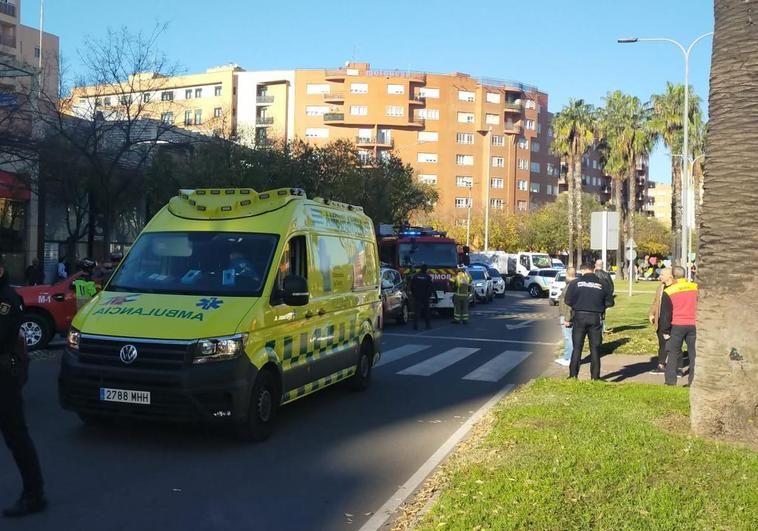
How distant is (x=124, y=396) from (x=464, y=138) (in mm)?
87682

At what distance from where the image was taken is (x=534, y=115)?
9856cm

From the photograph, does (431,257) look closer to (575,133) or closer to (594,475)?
(594,475)

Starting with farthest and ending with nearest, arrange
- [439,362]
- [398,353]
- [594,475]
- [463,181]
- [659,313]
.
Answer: [463,181]
[398,353]
[439,362]
[659,313]
[594,475]

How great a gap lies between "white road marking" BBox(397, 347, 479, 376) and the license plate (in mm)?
6633

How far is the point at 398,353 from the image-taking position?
1625 centimetres

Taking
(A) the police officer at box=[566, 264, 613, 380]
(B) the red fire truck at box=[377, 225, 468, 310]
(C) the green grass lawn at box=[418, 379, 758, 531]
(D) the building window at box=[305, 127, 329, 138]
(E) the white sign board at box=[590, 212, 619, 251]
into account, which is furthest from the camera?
(D) the building window at box=[305, 127, 329, 138]

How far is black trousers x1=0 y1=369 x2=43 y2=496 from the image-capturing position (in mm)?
5539

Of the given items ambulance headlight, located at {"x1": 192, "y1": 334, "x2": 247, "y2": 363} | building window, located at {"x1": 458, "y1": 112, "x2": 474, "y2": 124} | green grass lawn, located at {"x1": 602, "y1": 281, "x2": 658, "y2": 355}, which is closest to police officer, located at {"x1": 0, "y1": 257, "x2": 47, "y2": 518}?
ambulance headlight, located at {"x1": 192, "y1": 334, "x2": 247, "y2": 363}

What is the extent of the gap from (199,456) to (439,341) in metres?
11.9

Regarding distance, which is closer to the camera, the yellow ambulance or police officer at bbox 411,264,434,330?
the yellow ambulance

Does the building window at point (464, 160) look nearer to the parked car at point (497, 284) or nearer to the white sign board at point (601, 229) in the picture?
the parked car at point (497, 284)

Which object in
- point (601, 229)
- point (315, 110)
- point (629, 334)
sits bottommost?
point (629, 334)

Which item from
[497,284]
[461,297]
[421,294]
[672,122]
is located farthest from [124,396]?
[672,122]

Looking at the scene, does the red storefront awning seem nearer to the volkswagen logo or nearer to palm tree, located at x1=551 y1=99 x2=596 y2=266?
the volkswagen logo
